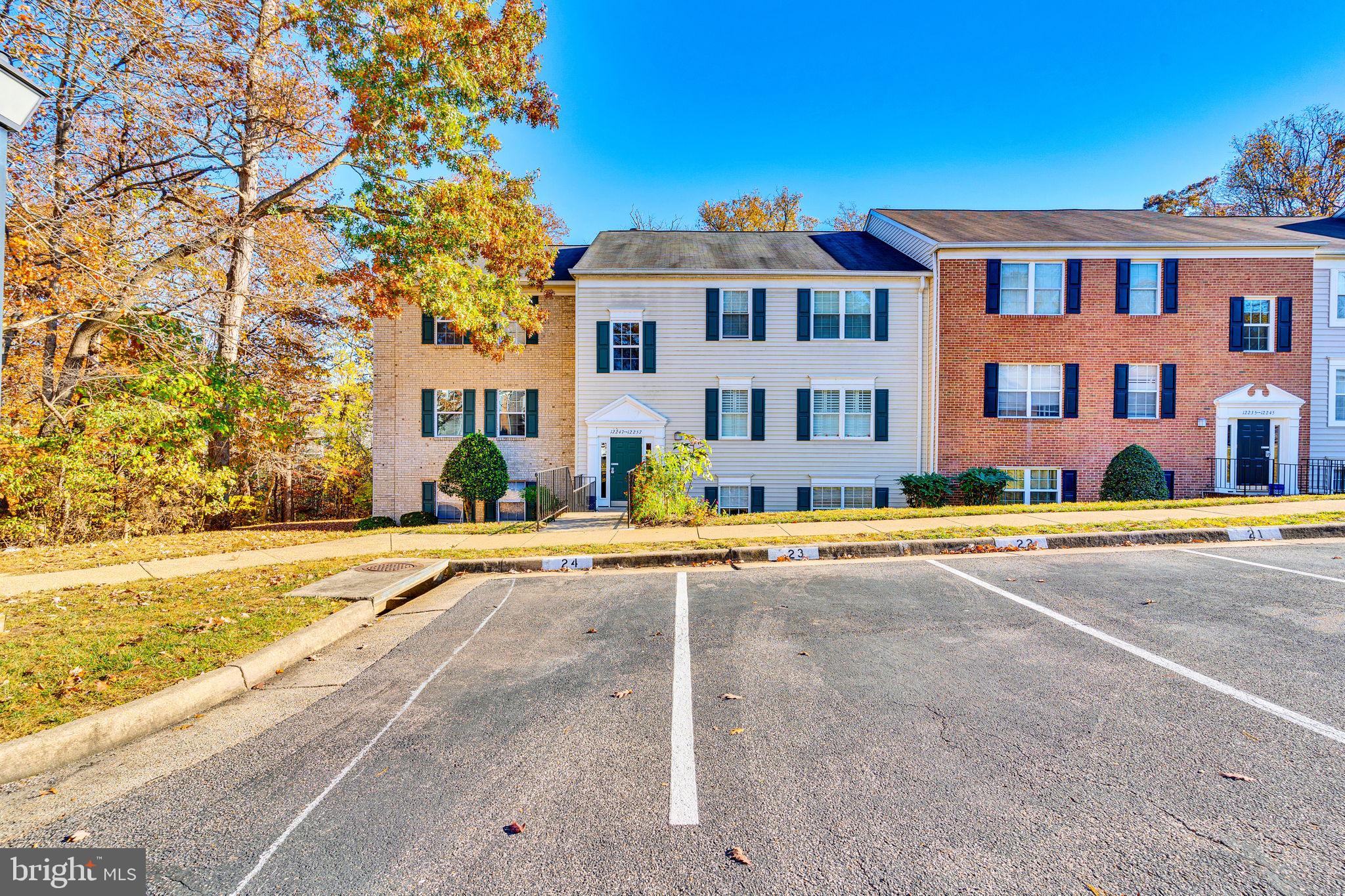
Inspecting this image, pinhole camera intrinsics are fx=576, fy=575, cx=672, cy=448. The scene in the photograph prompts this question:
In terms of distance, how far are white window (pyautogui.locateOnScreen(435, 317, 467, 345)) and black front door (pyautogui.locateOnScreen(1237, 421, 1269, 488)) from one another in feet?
78.7

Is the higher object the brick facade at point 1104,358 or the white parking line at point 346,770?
the brick facade at point 1104,358

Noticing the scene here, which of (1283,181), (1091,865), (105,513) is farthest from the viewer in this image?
(1283,181)

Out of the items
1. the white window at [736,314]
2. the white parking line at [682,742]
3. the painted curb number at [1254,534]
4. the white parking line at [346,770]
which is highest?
the white window at [736,314]

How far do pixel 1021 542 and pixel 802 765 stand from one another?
25.4 feet

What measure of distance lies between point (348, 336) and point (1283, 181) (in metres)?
43.5

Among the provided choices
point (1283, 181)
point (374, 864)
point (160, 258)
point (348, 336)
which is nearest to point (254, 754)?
point (374, 864)

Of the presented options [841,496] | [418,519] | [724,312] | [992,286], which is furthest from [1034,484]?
[418,519]

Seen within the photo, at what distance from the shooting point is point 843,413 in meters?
17.7

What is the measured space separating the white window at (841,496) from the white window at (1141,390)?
8.14 meters

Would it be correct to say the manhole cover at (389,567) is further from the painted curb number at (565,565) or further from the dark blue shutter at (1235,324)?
the dark blue shutter at (1235,324)

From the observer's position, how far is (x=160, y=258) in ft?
38.3

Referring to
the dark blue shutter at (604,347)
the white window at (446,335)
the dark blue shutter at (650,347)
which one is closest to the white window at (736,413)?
the dark blue shutter at (650,347)

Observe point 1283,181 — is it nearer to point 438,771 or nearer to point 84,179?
point 438,771

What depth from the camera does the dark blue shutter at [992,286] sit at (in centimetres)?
1717
